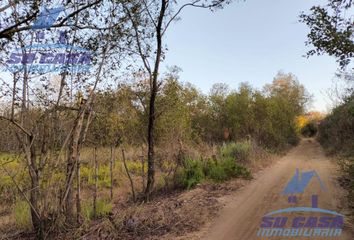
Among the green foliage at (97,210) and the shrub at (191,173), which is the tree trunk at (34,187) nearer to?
the green foliage at (97,210)

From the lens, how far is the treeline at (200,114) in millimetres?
7688

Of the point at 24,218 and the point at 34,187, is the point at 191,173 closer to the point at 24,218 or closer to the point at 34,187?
the point at 24,218

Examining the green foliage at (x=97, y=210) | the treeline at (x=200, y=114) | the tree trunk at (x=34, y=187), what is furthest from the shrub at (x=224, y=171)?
the tree trunk at (x=34, y=187)

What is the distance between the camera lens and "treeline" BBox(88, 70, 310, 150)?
7688 mm

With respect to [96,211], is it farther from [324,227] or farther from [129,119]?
[324,227]

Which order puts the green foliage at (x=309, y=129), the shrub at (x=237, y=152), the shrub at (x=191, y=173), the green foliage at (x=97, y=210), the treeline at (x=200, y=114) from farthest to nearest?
the green foliage at (x=309, y=129)
the shrub at (x=237, y=152)
the shrub at (x=191, y=173)
the treeline at (x=200, y=114)
the green foliage at (x=97, y=210)

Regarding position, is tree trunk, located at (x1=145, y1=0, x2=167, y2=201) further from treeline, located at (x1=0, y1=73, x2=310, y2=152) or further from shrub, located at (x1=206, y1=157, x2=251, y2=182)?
shrub, located at (x1=206, y1=157, x2=251, y2=182)

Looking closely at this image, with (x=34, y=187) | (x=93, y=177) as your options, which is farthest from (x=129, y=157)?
(x=34, y=187)

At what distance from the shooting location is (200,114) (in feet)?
74.1

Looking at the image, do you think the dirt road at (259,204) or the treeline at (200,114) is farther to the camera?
the treeline at (200,114)

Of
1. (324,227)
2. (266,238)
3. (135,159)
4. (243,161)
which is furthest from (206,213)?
(135,159)

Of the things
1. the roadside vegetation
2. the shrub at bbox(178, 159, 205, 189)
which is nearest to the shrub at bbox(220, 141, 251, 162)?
the roadside vegetation

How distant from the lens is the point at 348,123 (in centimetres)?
1290

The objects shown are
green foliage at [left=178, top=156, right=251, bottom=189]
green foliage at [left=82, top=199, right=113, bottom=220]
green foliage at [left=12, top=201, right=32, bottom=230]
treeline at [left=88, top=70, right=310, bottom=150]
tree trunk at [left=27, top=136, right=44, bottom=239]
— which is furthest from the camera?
green foliage at [left=178, top=156, right=251, bottom=189]
